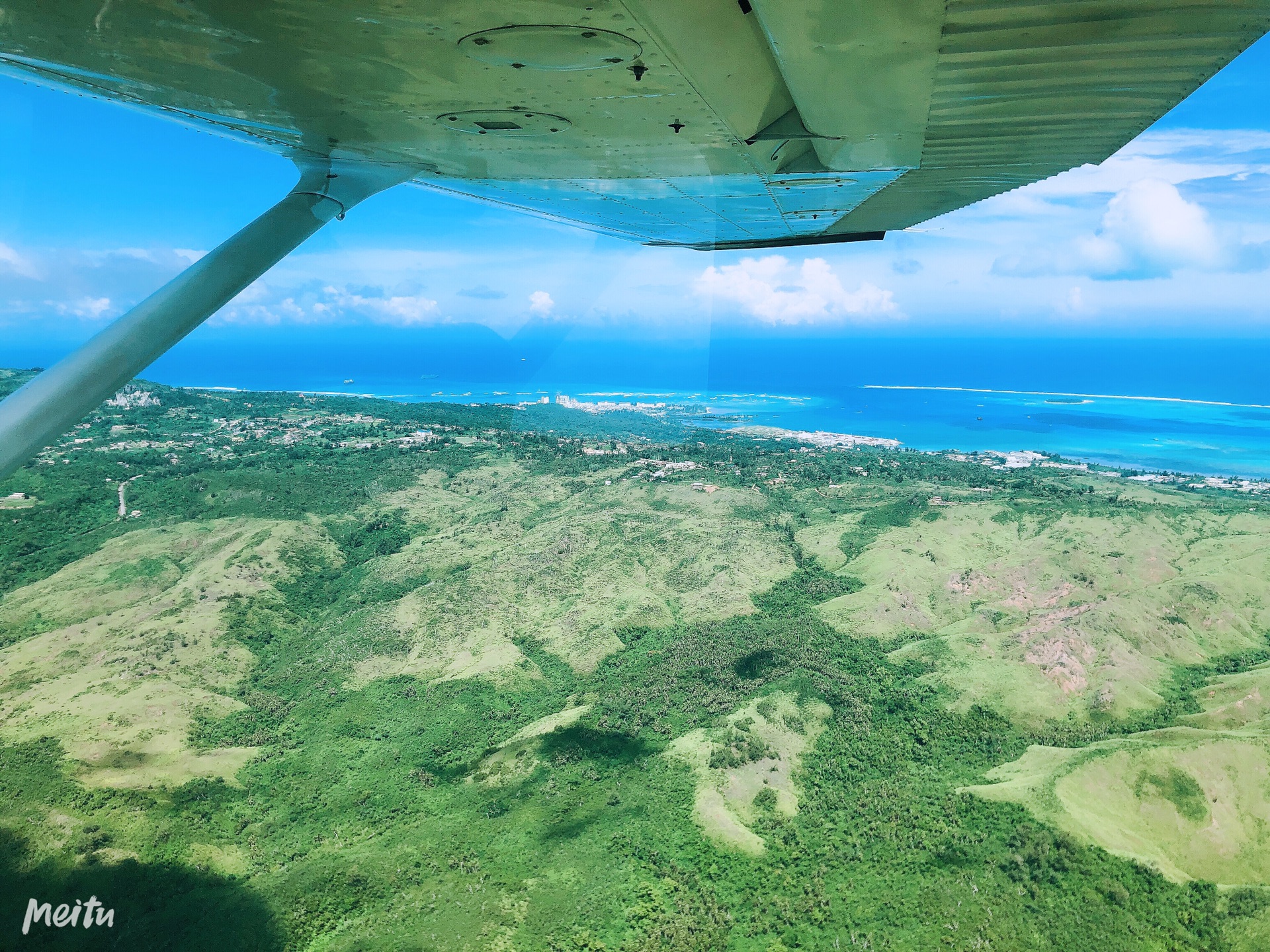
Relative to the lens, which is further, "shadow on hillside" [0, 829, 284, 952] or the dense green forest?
the dense green forest

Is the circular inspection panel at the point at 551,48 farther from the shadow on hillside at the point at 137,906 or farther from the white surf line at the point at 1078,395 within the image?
the white surf line at the point at 1078,395

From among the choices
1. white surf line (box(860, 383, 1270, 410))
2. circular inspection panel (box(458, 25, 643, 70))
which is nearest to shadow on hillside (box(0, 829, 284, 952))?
circular inspection panel (box(458, 25, 643, 70))

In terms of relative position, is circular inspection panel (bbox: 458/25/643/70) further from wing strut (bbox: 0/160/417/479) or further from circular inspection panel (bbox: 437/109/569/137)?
wing strut (bbox: 0/160/417/479)

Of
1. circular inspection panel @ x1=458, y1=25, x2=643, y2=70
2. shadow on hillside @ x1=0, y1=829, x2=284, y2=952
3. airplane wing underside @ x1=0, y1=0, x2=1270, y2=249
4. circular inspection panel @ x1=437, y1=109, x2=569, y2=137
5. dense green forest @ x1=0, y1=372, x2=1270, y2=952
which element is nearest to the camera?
airplane wing underside @ x1=0, y1=0, x2=1270, y2=249

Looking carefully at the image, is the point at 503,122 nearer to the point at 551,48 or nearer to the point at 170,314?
the point at 551,48

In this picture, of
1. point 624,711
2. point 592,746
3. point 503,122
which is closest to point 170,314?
point 503,122

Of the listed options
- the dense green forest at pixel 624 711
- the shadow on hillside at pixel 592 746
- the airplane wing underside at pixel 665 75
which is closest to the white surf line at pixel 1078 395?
the dense green forest at pixel 624 711

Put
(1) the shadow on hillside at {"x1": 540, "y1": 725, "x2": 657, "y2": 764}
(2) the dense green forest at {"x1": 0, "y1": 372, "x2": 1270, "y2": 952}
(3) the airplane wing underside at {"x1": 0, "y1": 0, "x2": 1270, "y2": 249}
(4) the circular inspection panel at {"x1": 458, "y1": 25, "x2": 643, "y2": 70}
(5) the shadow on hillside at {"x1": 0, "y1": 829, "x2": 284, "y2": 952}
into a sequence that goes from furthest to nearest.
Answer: (1) the shadow on hillside at {"x1": 540, "y1": 725, "x2": 657, "y2": 764}, (2) the dense green forest at {"x1": 0, "y1": 372, "x2": 1270, "y2": 952}, (5) the shadow on hillside at {"x1": 0, "y1": 829, "x2": 284, "y2": 952}, (4) the circular inspection panel at {"x1": 458, "y1": 25, "x2": 643, "y2": 70}, (3) the airplane wing underside at {"x1": 0, "y1": 0, "x2": 1270, "y2": 249}
